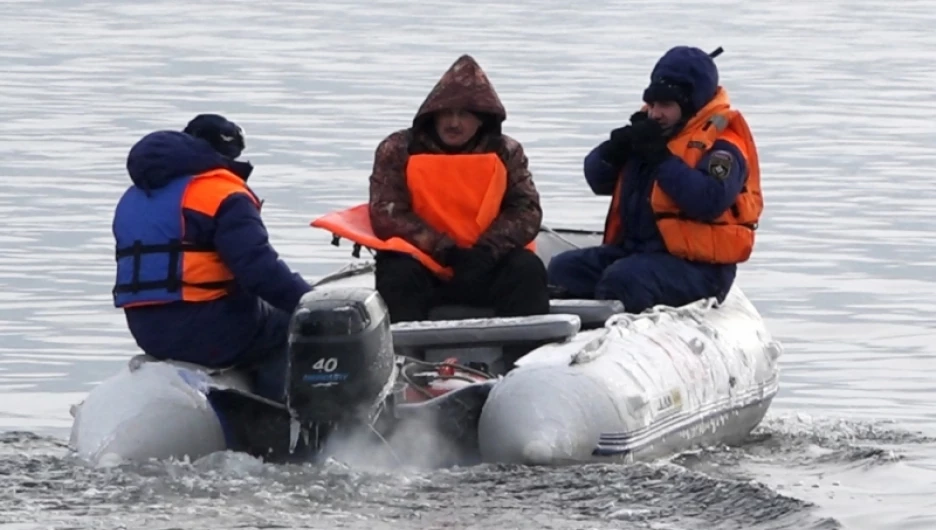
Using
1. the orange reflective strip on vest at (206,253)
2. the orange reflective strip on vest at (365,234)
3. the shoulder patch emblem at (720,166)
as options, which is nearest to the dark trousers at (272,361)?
the orange reflective strip on vest at (206,253)

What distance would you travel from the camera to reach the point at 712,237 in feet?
30.9

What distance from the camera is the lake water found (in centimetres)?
743

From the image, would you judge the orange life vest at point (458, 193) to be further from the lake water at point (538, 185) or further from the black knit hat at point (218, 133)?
the lake water at point (538, 185)

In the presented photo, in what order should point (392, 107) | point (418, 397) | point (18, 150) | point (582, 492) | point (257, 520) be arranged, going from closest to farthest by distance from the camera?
point (257, 520), point (582, 492), point (418, 397), point (18, 150), point (392, 107)

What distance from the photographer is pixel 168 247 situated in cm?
800

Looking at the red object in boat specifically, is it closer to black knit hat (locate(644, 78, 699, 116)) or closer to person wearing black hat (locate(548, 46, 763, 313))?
person wearing black hat (locate(548, 46, 763, 313))

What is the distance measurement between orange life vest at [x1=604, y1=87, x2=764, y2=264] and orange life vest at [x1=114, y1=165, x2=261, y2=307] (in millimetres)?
2026

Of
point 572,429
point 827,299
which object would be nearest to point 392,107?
point 827,299

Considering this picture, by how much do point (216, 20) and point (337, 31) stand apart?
2.90 meters

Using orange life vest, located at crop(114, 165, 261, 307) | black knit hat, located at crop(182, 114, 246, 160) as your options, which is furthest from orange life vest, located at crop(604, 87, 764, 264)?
orange life vest, located at crop(114, 165, 261, 307)

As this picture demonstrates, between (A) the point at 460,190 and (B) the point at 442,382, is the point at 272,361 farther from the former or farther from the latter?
(A) the point at 460,190

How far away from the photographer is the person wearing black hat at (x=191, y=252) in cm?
798

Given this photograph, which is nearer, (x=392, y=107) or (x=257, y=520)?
(x=257, y=520)

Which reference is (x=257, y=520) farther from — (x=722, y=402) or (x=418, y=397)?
(x=722, y=402)
